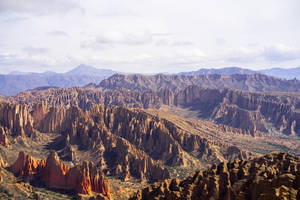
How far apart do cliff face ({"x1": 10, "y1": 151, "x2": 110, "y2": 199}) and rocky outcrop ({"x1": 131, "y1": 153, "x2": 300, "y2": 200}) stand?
3311 cm

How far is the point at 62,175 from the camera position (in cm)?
10906

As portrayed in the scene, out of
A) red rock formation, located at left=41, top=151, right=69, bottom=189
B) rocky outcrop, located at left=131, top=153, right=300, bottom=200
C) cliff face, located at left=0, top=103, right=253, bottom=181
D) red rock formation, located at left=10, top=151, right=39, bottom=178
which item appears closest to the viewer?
rocky outcrop, located at left=131, top=153, right=300, bottom=200

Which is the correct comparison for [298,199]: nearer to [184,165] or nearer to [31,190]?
[31,190]

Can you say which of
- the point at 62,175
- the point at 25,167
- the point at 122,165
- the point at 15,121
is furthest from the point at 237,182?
the point at 15,121

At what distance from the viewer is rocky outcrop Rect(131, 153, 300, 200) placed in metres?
50.2

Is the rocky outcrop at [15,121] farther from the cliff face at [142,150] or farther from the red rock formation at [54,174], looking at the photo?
the red rock formation at [54,174]

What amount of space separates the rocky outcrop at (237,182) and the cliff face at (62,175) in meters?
33.1

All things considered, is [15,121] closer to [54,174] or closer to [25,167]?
[25,167]

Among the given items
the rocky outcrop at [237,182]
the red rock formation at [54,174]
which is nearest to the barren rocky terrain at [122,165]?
the rocky outcrop at [237,182]

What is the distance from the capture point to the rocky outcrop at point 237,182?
50191mm

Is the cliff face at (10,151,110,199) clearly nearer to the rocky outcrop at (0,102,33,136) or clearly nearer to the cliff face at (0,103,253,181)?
the cliff face at (0,103,253,181)

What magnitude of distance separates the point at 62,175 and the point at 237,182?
6996cm

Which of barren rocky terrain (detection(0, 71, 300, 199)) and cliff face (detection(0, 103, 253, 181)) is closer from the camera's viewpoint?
barren rocky terrain (detection(0, 71, 300, 199))

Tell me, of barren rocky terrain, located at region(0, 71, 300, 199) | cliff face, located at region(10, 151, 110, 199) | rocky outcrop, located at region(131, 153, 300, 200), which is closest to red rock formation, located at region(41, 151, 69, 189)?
cliff face, located at region(10, 151, 110, 199)
